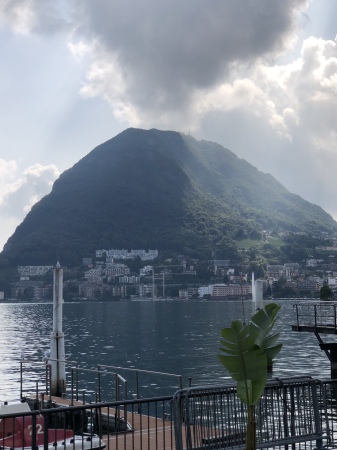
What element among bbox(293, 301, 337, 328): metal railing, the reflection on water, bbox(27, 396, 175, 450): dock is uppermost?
bbox(293, 301, 337, 328): metal railing

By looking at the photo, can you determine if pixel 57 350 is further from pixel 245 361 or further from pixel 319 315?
pixel 319 315

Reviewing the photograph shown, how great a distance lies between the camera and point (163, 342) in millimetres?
86688

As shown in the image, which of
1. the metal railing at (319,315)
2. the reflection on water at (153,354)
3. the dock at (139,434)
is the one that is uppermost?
the metal railing at (319,315)

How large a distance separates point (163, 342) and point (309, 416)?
2999 inches

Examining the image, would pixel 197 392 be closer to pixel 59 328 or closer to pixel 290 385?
pixel 290 385

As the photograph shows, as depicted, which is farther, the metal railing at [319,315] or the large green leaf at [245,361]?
the metal railing at [319,315]

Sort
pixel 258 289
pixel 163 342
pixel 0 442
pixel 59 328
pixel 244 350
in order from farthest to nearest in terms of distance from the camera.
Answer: pixel 163 342 < pixel 258 289 < pixel 59 328 < pixel 0 442 < pixel 244 350

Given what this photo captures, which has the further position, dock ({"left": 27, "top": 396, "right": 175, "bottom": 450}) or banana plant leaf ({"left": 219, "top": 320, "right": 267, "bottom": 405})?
dock ({"left": 27, "top": 396, "right": 175, "bottom": 450})

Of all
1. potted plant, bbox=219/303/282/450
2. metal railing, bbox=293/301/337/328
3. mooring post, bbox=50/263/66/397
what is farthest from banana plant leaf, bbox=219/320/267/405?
metal railing, bbox=293/301/337/328

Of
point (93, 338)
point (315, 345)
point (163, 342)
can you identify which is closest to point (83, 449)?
point (315, 345)

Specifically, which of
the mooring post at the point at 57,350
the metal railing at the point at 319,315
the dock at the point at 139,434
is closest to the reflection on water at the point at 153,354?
the metal railing at the point at 319,315

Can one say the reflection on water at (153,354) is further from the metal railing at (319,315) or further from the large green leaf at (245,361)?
the large green leaf at (245,361)

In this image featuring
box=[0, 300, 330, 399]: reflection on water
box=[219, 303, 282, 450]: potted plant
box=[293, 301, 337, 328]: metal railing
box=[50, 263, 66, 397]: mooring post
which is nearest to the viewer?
box=[219, 303, 282, 450]: potted plant

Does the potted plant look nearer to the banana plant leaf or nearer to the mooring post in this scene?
the banana plant leaf
